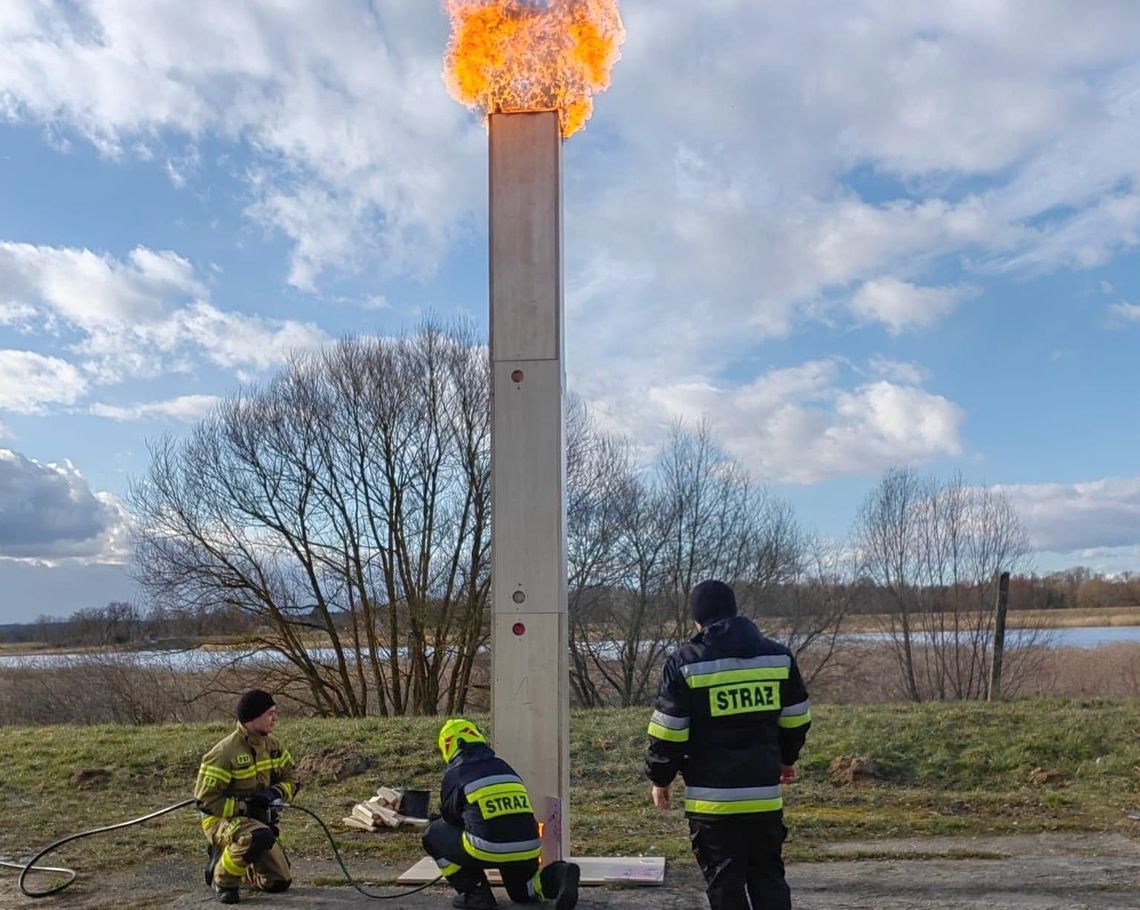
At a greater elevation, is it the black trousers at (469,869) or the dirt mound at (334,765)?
the black trousers at (469,869)

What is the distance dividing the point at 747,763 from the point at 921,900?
217 centimetres

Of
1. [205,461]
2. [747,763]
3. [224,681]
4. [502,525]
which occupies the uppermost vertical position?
[205,461]

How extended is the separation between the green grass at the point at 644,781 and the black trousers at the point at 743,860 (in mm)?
2711

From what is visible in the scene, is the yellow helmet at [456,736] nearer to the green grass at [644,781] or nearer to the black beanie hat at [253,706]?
the black beanie hat at [253,706]

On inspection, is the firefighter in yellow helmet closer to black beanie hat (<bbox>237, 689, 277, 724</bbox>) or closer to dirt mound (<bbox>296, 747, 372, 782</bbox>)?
black beanie hat (<bbox>237, 689, 277, 724</bbox>)

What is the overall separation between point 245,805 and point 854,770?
6.61 metres

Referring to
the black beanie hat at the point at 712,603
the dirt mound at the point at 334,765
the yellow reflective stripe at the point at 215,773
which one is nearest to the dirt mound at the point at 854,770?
the dirt mound at the point at 334,765

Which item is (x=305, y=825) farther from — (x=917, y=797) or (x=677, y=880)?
(x=917, y=797)

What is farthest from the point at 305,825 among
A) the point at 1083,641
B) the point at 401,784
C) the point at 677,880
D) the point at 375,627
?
the point at 1083,641

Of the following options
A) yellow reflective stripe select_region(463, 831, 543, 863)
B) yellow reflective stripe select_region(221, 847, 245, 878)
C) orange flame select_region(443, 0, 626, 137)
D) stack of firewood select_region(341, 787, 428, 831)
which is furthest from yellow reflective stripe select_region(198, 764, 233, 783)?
orange flame select_region(443, 0, 626, 137)

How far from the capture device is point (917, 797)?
9.88 m

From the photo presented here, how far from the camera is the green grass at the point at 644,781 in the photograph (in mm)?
8445

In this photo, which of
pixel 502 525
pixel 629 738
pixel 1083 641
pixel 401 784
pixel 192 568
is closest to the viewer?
pixel 502 525

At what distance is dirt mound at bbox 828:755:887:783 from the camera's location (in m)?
10.5
